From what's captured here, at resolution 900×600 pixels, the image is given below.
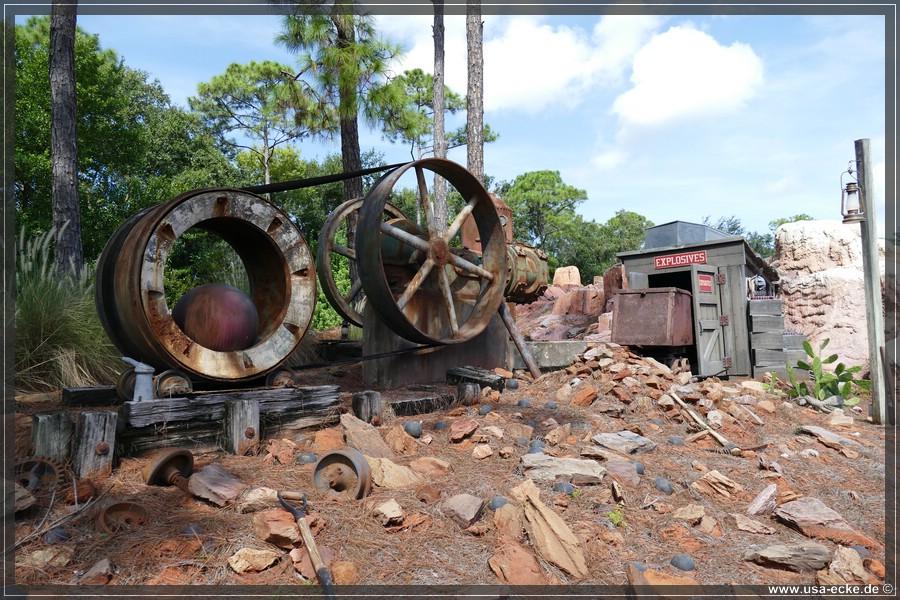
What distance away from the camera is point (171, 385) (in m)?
3.88

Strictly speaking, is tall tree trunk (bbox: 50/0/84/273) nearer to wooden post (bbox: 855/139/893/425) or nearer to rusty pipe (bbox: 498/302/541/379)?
rusty pipe (bbox: 498/302/541/379)

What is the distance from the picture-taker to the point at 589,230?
3022 cm

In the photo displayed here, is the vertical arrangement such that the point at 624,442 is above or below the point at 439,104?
below

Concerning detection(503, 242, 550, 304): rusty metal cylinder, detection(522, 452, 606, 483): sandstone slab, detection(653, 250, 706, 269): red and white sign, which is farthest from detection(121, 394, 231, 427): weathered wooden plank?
detection(653, 250, 706, 269): red and white sign

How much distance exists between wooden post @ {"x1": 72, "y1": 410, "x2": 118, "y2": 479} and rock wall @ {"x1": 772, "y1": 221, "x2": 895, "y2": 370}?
43.5 ft

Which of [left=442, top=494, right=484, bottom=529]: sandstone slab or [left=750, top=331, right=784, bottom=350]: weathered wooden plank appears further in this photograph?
[left=750, top=331, right=784, bottom=350]: weathered wooden plank

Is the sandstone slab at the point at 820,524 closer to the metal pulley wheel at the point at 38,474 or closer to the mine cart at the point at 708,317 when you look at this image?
the metal pulley wheel at the point at 38,474

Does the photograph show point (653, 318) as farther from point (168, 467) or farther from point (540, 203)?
point (540, 203)

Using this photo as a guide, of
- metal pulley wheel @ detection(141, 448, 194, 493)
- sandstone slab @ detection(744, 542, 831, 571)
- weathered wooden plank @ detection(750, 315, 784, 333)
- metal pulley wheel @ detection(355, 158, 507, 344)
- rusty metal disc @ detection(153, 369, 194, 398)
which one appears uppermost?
metal pulley wheel @ detection(355, 158, 507, 344)

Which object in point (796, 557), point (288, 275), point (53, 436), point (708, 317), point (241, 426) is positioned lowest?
point (796, 557)

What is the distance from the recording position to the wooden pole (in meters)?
6.47

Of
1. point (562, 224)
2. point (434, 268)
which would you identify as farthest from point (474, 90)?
point (562, 224)

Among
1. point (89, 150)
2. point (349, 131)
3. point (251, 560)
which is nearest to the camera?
point (251, 560)

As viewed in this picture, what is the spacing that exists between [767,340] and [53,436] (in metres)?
9.18
